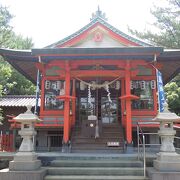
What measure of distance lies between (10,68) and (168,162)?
21.5 meters

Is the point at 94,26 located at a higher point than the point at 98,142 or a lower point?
higher

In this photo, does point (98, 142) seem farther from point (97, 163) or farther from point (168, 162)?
point (168, 162)

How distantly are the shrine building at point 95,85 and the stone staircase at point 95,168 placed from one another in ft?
7.32

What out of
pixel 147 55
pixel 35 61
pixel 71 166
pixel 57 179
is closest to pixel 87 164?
pixel 71 166

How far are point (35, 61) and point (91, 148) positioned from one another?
5319mm

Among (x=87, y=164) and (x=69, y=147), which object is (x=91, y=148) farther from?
(x=87, y=164)

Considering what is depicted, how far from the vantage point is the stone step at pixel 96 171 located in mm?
8250

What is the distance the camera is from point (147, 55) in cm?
1151

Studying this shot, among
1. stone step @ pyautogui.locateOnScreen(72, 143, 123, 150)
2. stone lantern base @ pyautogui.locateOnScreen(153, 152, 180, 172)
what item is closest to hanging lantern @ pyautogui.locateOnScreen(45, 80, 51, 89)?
stone step @ pyautogui.locateOnScreen(72, 143, 123, 150)

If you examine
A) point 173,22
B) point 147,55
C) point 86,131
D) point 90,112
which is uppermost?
point 173,22

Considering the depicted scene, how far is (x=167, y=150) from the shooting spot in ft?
25.8

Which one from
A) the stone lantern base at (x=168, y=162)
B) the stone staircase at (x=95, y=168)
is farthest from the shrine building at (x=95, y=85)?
the stone lantern base at (x=168, y=162)

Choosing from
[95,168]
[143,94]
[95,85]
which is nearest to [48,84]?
[95,85]

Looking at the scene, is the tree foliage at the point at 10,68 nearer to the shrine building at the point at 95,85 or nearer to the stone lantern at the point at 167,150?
the shrine building at the point at 95,85
